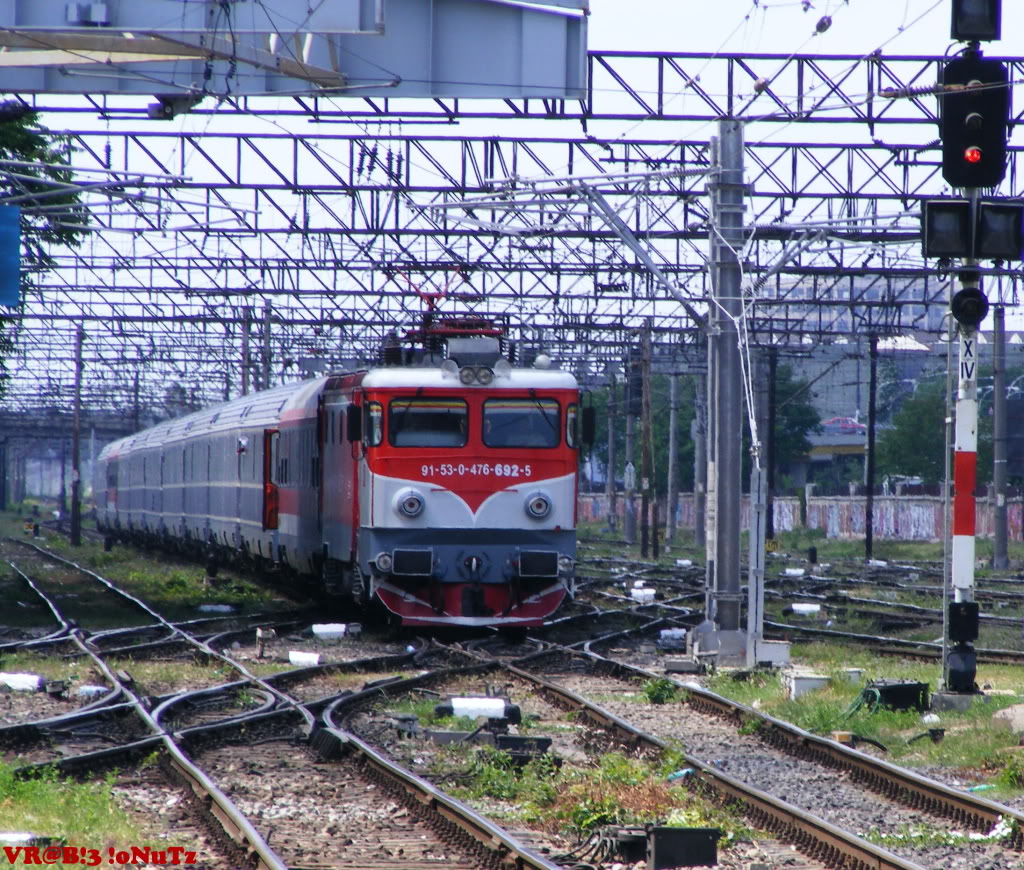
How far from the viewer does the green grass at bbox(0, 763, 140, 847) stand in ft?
28.1

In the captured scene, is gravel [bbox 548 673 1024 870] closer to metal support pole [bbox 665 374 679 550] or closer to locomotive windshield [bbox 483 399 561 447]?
locomotive windshield [bbox 483 399 561 447]

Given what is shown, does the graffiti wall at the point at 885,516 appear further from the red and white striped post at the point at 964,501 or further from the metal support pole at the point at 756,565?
the red and white striped post at the point at 964,501

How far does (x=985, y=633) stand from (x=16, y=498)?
417ft

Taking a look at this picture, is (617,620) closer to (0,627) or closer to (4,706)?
(0,627)

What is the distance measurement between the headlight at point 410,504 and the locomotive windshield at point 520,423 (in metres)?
1.05

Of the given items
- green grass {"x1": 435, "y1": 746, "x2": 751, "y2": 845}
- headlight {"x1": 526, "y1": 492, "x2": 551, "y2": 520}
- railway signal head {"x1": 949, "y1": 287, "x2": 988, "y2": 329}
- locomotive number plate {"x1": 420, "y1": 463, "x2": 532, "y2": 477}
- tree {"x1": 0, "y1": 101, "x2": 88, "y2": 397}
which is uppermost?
tree {"x1": 0, "y1": 101, "x2": 88, "y2": 397}

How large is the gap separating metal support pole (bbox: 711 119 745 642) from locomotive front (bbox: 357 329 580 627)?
189 centimetres

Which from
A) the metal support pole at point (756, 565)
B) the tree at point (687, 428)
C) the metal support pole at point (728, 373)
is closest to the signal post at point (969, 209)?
the metal support pole at point (756, 565)

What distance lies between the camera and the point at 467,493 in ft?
64.6

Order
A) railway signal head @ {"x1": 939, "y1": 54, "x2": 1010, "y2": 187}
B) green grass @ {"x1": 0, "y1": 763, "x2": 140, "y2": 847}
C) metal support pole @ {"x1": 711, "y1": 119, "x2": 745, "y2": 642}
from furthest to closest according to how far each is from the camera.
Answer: metal support pole @ {"x1": 711, "y1": 119, "x2": 745, "y2": 642} → railway signal head @ {"x1": 939, "y1": 54, "x2": 1010, "y2": 187} → green grass @ {"x1": 0, "y1": 763, "x2": 140, "y2": 847}

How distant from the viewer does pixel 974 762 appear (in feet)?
37.8

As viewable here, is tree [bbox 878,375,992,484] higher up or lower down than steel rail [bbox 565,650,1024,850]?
higher up

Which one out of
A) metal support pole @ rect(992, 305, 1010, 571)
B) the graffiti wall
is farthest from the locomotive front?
the graffiti wall

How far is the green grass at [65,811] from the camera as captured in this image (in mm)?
8555
